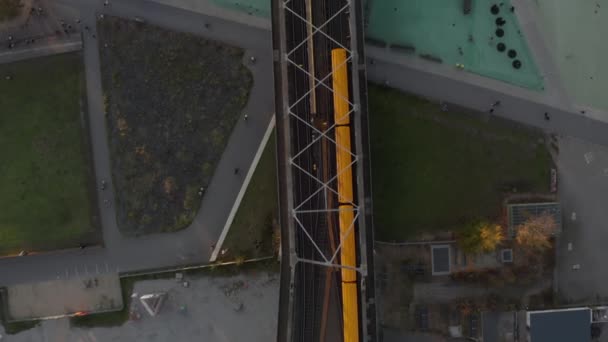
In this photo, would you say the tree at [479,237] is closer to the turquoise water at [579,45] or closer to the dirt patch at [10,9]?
the turquoise water at [579,45]

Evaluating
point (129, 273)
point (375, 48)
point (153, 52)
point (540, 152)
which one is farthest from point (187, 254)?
point (540, 152)

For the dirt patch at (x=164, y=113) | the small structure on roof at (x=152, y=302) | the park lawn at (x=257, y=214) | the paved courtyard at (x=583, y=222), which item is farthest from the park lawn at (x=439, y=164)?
the small structure on roof at (x=152, y=302)

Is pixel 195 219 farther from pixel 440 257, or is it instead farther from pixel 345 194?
pixel 440 257

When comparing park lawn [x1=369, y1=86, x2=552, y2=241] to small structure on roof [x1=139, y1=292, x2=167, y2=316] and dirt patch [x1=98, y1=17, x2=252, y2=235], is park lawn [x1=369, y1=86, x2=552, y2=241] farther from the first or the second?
small structure on roof [x1=139, y1=292, x2=167, y2=316]

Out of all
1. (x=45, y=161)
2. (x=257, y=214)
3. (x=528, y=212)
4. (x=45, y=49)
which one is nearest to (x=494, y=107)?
(x=528, y=212)

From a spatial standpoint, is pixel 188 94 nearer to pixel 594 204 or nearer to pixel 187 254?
pixel 187 254
